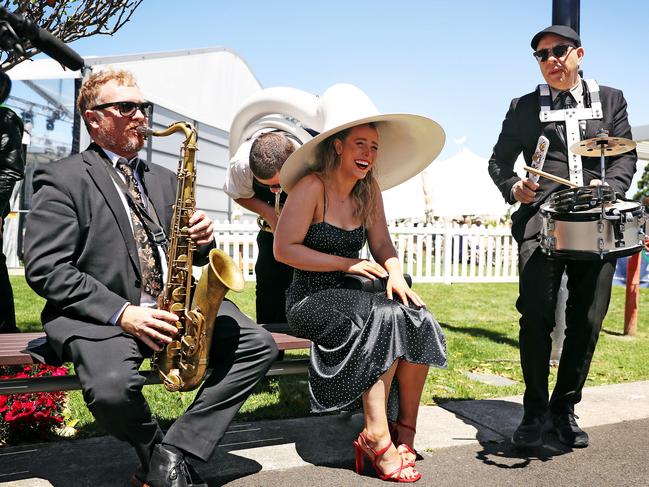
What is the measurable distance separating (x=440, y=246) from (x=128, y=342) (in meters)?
13.4

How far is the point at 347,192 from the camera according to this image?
3740 mm

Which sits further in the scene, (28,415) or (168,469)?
(28,415)

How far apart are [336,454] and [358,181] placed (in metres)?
1.53

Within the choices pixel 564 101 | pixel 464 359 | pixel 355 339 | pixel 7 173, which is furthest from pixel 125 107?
pixel 464 359

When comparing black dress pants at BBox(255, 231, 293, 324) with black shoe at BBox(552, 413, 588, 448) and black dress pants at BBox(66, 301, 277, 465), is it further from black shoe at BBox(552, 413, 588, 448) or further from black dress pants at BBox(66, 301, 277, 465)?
black shoe at BBox(552, 413, 588, 448)

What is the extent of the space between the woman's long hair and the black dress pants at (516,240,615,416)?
3.27 ft

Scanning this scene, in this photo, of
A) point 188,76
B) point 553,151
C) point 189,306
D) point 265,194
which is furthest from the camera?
point 188,76

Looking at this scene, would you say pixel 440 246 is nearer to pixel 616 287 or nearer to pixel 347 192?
pixel 616 287

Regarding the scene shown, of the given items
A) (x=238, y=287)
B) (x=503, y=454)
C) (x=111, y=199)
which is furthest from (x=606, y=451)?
(x=111, y=199)

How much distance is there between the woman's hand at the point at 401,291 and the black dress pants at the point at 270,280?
1.49m

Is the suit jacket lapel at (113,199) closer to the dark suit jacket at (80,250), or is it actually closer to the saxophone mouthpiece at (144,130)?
the dark suit jacket at (80,250)

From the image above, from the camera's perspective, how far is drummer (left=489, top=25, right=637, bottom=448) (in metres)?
3.81

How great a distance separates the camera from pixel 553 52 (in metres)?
3.81

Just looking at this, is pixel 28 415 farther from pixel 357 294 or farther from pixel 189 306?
pixel 357 294
